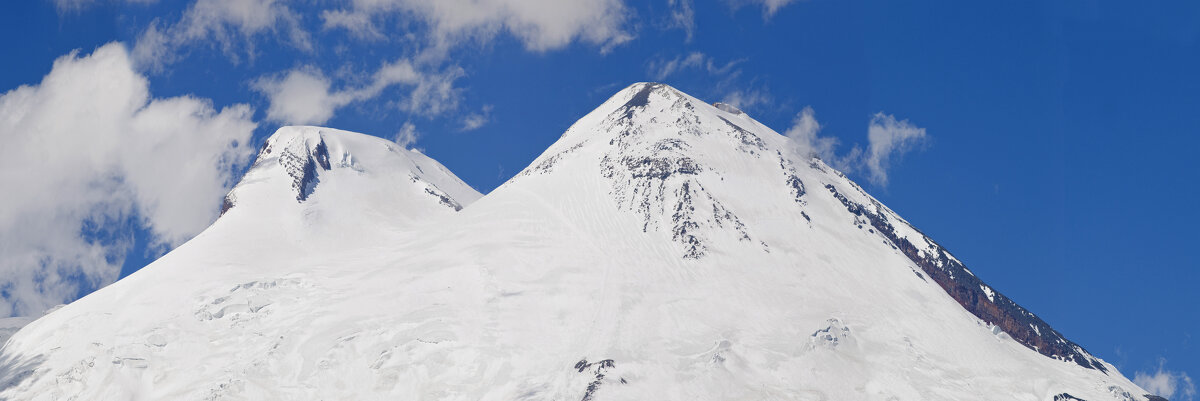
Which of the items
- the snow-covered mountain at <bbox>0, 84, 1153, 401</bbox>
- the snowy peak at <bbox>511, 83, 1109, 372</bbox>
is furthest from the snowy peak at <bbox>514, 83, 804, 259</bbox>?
the snow-covered mountain at <bbox>0, 84, 1153, 401</bbox>

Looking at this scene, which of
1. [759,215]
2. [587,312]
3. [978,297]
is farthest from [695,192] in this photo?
[978,297]

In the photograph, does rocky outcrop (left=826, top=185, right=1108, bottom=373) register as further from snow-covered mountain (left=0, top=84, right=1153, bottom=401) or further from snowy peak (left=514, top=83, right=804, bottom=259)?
snowy peak (left=514, top=83, right=804, bottom=259)

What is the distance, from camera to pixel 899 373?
143750mm

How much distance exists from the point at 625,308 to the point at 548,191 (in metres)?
44.2

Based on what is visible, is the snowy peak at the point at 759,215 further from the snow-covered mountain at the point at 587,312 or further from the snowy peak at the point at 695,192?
the snow-covered mountain at the point at 587,312

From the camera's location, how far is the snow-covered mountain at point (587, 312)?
141 m

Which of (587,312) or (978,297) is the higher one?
(978,297)

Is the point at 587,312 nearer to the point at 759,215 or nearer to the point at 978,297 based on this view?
the point at 759,215

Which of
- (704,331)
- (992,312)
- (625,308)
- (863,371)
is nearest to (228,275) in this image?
(625,308)

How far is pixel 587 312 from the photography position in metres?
155

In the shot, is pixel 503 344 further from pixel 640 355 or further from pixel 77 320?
pixel 77 320

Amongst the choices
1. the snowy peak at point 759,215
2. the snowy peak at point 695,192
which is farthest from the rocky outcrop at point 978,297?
the snowy peak at point 695,192

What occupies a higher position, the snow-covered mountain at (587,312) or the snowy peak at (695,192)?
the snowy peak at (695,192)

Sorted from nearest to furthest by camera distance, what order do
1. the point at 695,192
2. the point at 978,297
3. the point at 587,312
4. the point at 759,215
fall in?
1. the point at 587,312
2. the point at 978,297
3. the point at 759,215
4. the point at 695,192
